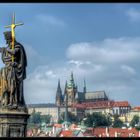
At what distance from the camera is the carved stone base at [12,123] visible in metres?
8.91

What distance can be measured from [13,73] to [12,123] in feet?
3.89

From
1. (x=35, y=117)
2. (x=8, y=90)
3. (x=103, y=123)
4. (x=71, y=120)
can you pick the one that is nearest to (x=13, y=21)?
(x=8, y=90)

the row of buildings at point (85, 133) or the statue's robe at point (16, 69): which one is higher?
the statue's robe at point (16, 69)

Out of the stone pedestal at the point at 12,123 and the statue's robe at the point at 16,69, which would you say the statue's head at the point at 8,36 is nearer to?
the statue's robe at the point at 16,69

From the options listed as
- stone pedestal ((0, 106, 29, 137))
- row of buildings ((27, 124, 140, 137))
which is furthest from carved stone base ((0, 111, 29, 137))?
row of buildings ((27, 124, 140, 137))

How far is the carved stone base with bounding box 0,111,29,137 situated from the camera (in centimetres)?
891

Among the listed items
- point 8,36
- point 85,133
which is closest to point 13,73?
point 8,36

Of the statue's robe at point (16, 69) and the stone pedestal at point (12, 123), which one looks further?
the statue's robe at point (16, 69)

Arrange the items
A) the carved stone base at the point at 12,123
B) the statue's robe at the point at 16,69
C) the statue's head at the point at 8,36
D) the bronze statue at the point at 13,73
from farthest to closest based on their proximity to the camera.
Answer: the statue's head at the point at 8,36 < the statue's robe at the point at 16,69 < the bronze statue at the point at 13,73 < the carved stone base at the point at 12,123

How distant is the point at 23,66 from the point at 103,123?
134 m

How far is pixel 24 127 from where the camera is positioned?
9078mm

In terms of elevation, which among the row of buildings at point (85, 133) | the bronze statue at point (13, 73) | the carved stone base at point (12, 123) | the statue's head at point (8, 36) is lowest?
the row of buildings at point (85, 133)

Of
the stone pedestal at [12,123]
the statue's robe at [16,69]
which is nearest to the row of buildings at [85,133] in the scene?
the statue's robe at [16,69]

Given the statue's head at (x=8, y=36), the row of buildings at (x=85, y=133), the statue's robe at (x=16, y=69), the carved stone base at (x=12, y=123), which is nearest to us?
the carved stone base at (x=12, y=123)
